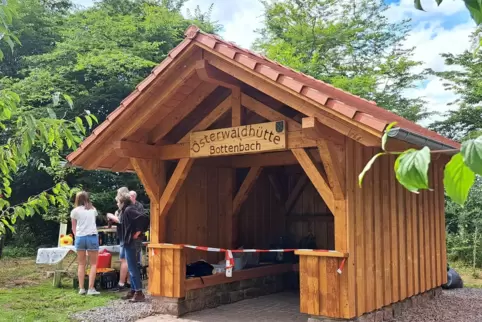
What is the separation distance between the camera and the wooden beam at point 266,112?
5.57 m

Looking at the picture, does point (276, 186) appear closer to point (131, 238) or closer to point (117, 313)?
point (131, 238)

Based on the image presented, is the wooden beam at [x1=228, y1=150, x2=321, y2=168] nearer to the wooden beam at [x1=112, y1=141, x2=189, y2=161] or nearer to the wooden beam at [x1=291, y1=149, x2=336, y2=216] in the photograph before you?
the wooden beam at [x1=112, y1=141, x2=189, y2=161]

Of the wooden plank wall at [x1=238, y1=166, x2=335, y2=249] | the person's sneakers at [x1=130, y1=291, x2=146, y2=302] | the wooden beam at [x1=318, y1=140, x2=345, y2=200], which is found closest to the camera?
the wooden beam at [x1=318, y1=140, x2=345, y2=200]

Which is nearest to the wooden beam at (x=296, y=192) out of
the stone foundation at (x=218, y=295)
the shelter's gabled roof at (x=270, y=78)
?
the stone foundation at (x=218, y=295)

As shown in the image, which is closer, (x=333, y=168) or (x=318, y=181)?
(x=333, y=168)

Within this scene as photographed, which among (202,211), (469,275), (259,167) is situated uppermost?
(259,167)

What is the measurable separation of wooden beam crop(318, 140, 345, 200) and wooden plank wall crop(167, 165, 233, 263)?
9.14 ft

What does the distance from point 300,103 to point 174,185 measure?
2261 mm

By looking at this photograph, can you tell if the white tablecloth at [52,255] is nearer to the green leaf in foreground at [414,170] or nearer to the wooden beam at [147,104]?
the wooden beam at [147,104]

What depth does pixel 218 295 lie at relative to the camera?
7.12 meters

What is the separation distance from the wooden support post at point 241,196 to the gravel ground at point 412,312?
54.8 inches

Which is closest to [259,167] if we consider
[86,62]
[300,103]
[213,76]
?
[213,76]

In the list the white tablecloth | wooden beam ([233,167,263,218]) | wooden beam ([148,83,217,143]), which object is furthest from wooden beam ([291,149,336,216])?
the white tablecloth

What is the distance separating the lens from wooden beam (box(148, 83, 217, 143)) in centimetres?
642
